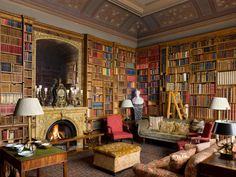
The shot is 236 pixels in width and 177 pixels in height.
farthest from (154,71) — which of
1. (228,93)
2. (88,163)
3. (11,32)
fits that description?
(11,32)

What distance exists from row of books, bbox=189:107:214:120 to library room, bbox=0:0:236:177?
0.10 feet

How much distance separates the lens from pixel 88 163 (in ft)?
14.3

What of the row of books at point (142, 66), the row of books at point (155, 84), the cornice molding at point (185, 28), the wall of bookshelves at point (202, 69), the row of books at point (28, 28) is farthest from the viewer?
the row of books at point (142, 66)

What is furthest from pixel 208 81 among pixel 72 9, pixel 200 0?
→ pixel 72 9

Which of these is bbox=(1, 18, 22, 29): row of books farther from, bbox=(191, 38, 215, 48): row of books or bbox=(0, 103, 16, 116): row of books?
bbox=(191, 38, 215, 48): row of books

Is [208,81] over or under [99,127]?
over

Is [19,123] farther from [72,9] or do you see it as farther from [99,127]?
[72,9]

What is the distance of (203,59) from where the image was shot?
6.06 metres

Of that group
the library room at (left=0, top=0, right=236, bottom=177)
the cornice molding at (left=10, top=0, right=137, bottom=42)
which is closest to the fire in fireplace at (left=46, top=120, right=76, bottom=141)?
the library room at (left=0, top=0, right=236, bottom=177)

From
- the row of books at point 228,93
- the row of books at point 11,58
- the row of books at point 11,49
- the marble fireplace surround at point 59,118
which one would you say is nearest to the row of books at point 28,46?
the row of books at point 11,49

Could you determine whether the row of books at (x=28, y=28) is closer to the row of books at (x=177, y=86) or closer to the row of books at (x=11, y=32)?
the row of books at (x=11, y=32)

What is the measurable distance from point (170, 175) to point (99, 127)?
4361 mm

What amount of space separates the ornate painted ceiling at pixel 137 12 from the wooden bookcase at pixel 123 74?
0.75 metres

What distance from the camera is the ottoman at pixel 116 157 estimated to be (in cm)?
373
